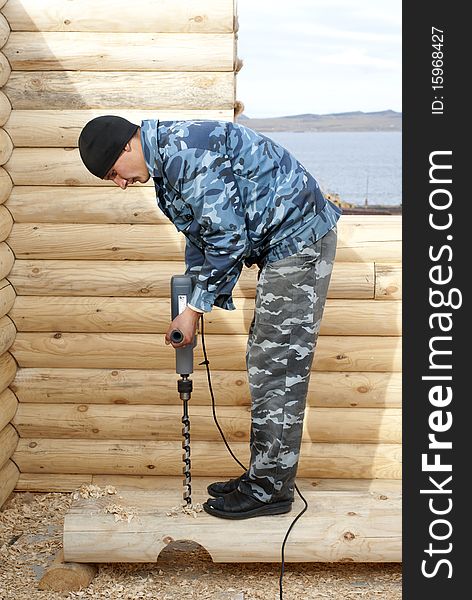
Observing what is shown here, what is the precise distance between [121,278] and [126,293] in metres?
0.09

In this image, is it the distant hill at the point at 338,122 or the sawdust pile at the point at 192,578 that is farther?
the distant hill at the point at 338,122

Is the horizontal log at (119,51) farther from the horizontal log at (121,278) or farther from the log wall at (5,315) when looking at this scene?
the horizontal log at (121,278)

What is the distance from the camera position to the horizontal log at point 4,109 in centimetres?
488

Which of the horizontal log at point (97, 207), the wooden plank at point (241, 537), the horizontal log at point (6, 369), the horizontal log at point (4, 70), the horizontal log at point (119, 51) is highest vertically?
the horizontal log at point (119, 51)

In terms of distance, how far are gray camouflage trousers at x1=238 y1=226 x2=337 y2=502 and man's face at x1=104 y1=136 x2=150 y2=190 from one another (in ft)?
2.23

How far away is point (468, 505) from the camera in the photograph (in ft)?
11.8

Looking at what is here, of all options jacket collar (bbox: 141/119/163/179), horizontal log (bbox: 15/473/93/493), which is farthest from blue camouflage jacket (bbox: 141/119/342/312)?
horizontal log (bbox: 15/473/93/493)

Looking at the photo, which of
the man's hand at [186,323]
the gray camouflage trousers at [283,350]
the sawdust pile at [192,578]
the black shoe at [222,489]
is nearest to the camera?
the man's hand at [186,323]

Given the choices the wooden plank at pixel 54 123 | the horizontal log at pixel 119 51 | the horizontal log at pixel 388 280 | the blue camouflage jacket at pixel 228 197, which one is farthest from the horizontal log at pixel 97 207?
the blue camouflage jacket at pixel 228 197

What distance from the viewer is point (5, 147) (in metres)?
4.95

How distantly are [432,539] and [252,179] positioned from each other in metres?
1.58

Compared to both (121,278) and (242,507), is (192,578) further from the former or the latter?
(121,278)

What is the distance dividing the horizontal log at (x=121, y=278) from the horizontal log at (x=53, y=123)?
0.64 metres

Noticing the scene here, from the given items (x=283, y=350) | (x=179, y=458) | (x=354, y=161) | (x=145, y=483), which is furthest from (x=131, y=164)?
(x=354, y=161)
